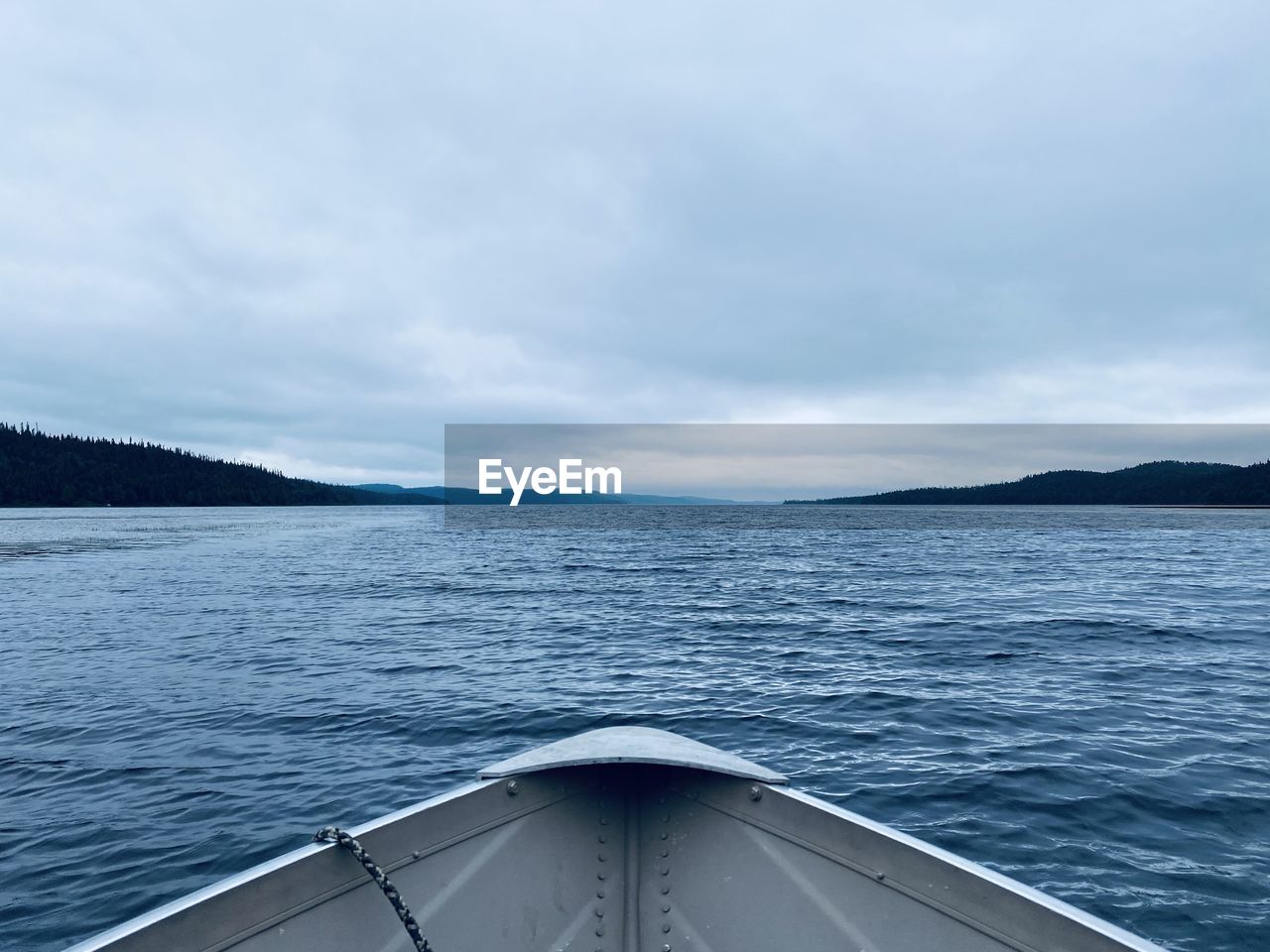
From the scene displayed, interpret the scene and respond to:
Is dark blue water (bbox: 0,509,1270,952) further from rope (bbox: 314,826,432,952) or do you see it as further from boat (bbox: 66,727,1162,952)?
rope (bbox: 314,826,432,952)

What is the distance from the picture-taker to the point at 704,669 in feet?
53.5

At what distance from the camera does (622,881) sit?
4426mm

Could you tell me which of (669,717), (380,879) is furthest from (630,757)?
(669,717)

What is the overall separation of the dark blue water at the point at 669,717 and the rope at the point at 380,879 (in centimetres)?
473

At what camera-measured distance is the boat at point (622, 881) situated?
3.31 metres

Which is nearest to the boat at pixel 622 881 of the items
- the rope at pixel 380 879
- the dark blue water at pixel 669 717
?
the rope at pixel 380 879

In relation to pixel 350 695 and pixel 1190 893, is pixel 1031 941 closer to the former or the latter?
pixel 1190 893

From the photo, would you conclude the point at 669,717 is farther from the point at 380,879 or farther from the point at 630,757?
the point at 380,879

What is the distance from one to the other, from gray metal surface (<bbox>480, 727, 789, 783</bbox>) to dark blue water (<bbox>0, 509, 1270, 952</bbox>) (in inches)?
179

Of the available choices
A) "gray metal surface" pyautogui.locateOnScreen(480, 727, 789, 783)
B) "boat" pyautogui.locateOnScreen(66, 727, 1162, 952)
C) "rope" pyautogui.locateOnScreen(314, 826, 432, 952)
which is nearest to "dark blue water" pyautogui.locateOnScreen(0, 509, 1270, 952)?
"boat" pyautogui.locateOnScreen(66, 727, 1162, 952)

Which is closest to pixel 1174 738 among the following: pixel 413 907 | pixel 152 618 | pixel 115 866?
pixel 413 907

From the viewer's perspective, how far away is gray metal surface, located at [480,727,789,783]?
4.18 metres

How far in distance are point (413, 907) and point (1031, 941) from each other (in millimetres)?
3051

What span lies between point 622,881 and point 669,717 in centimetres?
826
